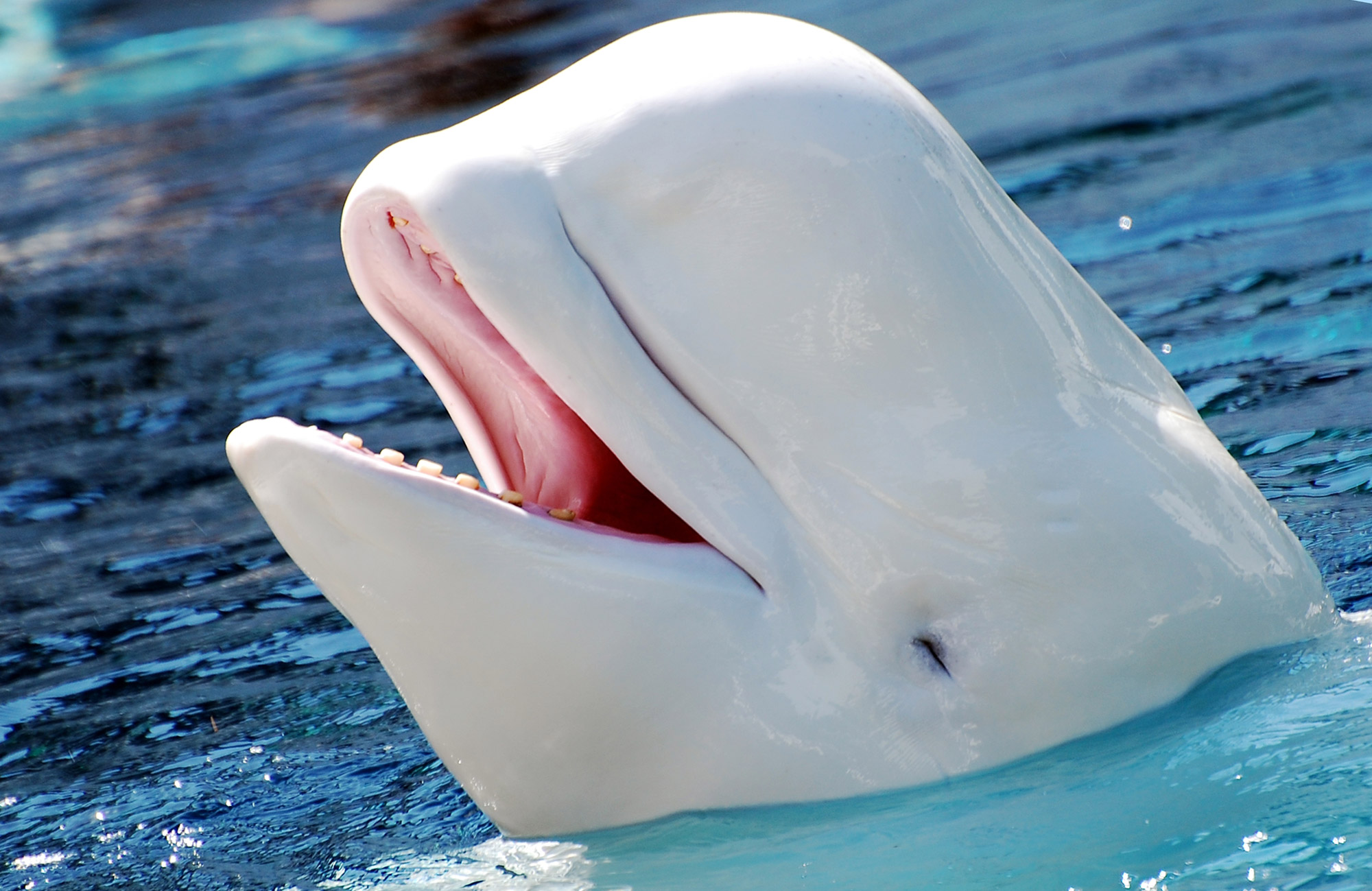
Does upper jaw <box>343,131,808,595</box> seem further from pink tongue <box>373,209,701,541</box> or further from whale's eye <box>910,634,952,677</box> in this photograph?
whale's eye <box>910,634,952,677</box>

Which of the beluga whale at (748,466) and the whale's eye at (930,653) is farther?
the whale's eye at (930,653)

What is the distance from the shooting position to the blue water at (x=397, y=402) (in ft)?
9.64

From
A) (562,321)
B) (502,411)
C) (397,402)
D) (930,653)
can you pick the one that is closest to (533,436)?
(502,411)

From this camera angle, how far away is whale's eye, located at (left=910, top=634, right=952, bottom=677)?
2.92m

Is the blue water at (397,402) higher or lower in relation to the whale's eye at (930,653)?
lower

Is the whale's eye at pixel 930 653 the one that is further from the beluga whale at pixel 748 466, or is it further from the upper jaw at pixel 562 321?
the upper jaw at pixel 562 321

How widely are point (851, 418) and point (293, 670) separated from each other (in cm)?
267

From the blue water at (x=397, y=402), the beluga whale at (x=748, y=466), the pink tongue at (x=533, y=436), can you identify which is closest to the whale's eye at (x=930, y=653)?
the beluga whale at (x=748, y=466)

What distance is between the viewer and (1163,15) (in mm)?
13383

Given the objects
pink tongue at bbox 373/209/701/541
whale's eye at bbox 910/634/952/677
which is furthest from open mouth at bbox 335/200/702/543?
whale's eye at bbox 910/634/952/677

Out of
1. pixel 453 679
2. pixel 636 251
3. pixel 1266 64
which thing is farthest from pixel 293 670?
pixel 1266 64

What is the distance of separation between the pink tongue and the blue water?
0.56m

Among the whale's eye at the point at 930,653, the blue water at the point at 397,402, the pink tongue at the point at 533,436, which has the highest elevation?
the pink tongue at the point at 533,436

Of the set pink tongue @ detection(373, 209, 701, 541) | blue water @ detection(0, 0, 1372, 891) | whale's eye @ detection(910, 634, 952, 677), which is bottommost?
blue water @ detection(0, 0, 1372, 891)
